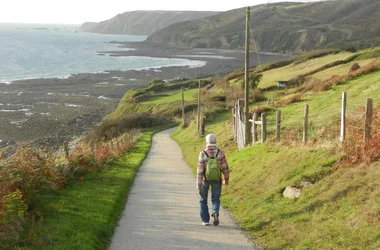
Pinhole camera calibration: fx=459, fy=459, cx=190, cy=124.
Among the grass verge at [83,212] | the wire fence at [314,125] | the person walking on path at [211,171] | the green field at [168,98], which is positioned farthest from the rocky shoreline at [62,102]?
the person walking on path at [211,171]

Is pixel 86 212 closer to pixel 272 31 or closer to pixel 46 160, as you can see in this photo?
pixel 46 160

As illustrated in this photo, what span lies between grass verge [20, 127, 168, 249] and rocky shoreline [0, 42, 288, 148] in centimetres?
2708

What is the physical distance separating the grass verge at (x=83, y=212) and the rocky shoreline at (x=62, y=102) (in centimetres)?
2708

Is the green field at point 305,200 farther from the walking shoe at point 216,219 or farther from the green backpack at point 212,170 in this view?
the green backpack at point 212,170

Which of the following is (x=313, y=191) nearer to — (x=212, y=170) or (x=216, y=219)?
→ (x=216, y=219)

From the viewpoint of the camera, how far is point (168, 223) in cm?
1115

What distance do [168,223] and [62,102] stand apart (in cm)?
6066

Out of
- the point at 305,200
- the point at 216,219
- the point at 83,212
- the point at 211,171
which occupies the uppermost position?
the point at 211,171

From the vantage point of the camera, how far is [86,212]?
11.7m

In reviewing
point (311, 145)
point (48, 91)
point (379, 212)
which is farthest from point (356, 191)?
point (48, 91)

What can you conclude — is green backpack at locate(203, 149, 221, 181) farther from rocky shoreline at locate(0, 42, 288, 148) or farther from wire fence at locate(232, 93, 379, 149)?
rocky shoreline at locate(0, 42, 288, 148)

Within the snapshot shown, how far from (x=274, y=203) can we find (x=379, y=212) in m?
3.24

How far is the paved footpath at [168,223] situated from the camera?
956 centimetres

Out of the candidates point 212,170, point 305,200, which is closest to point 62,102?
point 212,170
